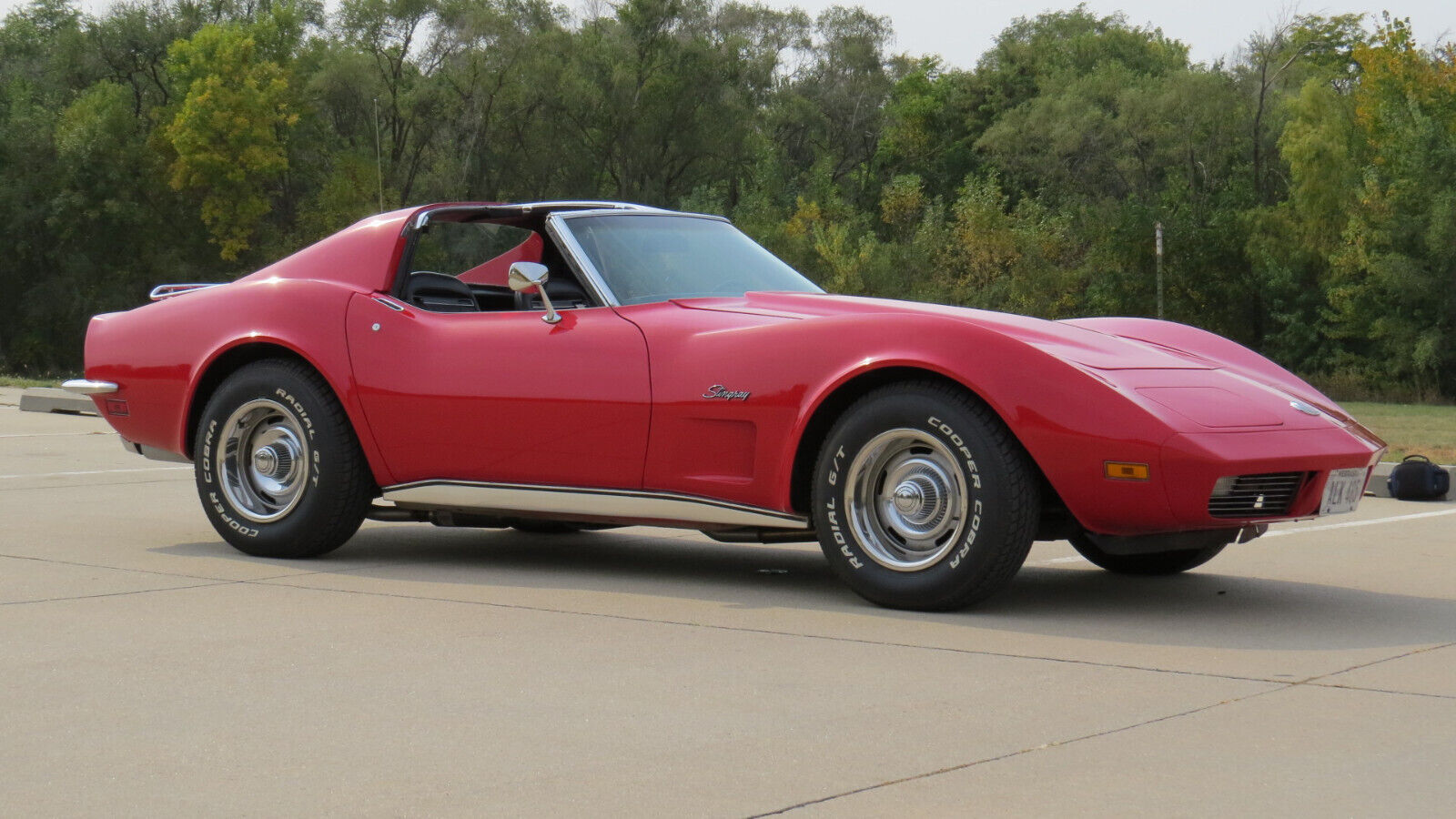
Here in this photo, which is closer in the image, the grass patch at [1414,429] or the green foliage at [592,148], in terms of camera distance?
the grass patch at [1414,429]

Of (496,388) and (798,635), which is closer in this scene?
(798,635)

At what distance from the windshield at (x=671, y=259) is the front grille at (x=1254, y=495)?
6.72ft

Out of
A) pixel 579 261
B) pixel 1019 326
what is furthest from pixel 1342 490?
pixel 579 261

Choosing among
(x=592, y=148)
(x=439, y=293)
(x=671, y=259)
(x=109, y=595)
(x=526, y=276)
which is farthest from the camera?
(x=592, y=148)

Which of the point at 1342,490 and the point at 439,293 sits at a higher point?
the point at 439,293

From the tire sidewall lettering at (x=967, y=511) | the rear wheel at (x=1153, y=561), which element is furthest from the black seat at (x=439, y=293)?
the rear wheel at (x=1153, y=561)

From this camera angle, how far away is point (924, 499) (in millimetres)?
5402

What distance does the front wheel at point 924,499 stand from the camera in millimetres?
5223

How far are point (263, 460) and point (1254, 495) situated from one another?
3.92 metres

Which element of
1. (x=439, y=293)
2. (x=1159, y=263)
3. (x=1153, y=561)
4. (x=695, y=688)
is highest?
(x=1159, y=263)

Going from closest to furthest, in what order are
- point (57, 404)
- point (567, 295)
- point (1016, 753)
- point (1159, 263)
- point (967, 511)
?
1. point (1016, 753)
2. point (967, 511)
3. point (567, 295)
4. point (57, 404)
5. point (1159, 263)

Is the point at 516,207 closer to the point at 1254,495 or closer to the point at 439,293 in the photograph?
the point at 439,293

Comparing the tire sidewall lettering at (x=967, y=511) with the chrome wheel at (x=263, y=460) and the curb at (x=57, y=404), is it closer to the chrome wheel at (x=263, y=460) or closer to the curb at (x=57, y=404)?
the chrome wheel at (x=263, y=460)

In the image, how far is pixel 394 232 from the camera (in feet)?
22.6
